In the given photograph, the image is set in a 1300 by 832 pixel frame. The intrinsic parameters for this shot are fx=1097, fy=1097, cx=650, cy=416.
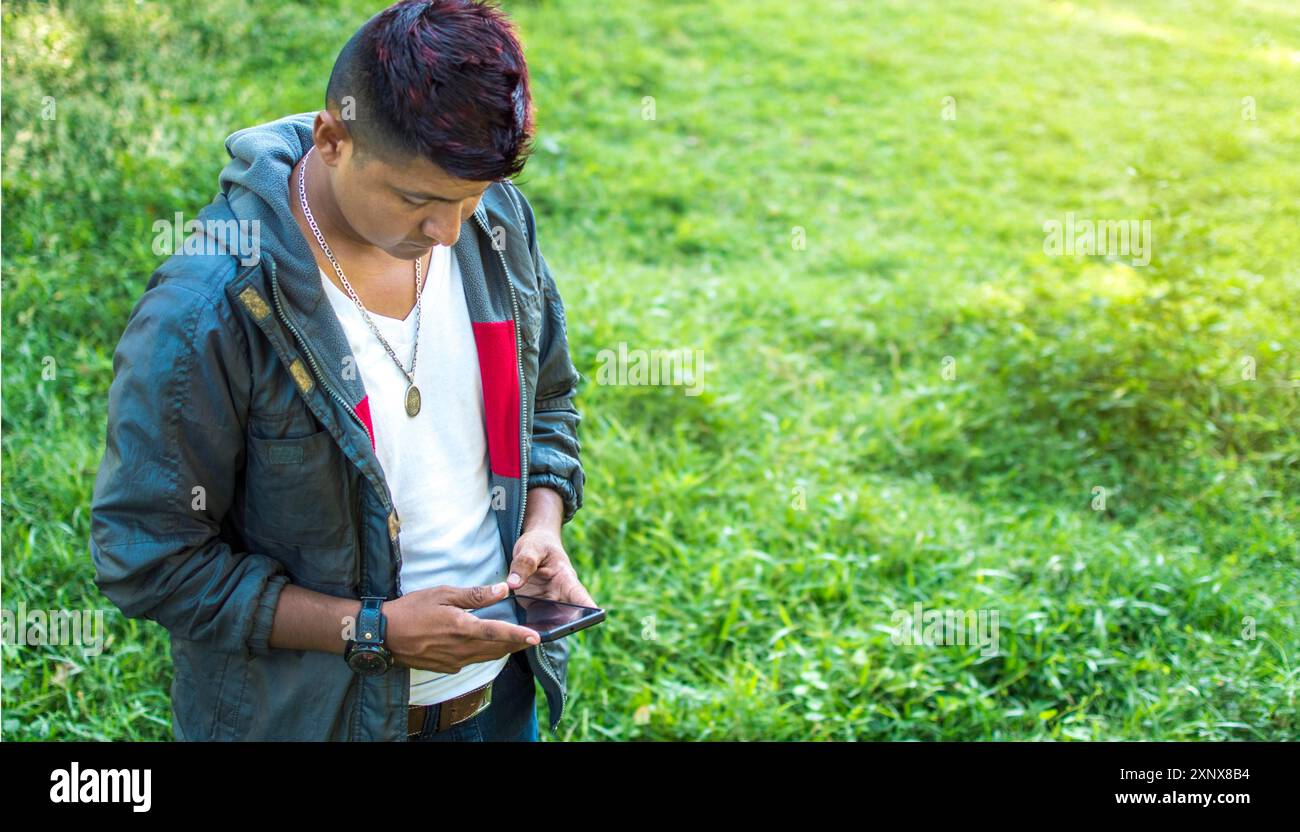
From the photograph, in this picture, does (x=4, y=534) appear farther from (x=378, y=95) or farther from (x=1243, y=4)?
(x=1243, y=4)

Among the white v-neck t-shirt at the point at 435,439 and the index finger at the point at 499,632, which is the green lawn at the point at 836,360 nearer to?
the white v-neck t-shirt at the point at 435,439

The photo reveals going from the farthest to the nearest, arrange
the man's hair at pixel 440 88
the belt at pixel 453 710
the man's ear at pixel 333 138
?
the belt at pixel 453 710, the man's ear at pixel 333 138, the man's hair at pixel 440 88

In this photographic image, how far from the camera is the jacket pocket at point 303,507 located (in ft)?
5.36

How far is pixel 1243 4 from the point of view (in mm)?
9117

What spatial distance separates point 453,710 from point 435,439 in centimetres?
47

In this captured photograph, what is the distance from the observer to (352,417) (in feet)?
5.40

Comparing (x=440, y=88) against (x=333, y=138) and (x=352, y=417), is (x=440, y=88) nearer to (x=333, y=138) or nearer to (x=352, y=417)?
(x=333, y=138)

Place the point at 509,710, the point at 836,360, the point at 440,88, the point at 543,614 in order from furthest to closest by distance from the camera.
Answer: the point at 836,360 < the point at 509,710 < the point at 543,614 < the point at 440,88

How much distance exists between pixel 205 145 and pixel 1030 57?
19.2 ft

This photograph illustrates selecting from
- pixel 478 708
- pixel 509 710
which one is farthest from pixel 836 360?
pixel 478 708

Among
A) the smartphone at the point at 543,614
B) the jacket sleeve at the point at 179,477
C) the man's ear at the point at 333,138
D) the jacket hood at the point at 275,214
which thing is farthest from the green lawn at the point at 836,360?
the man's ear at the point at 333,138

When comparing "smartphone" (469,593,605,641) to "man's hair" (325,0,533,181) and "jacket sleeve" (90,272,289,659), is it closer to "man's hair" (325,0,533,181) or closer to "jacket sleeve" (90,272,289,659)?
"jacket sleeve" (90,272,289,659)

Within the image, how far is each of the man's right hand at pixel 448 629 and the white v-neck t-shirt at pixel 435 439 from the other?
0.13m
